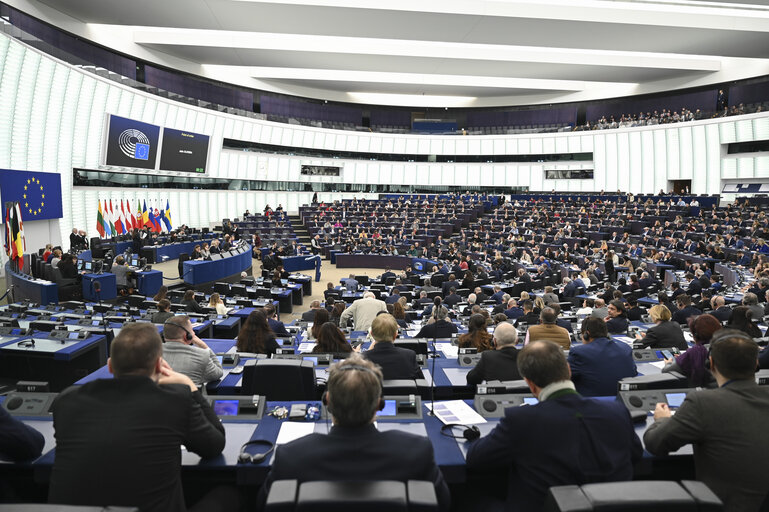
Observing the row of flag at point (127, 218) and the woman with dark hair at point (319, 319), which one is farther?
the row of flag at point (127, 218)

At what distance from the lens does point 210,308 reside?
864 centimetres

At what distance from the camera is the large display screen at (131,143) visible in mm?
19656

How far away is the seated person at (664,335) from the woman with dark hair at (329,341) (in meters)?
3.29

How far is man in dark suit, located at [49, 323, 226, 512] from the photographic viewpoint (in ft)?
6.31

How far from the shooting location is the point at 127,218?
21250mm

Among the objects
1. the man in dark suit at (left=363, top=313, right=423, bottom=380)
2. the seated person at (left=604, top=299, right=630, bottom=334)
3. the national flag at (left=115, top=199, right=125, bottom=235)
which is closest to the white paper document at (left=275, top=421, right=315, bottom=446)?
the man in dark suit at (left=363, top=313, right=423, bottom=380)

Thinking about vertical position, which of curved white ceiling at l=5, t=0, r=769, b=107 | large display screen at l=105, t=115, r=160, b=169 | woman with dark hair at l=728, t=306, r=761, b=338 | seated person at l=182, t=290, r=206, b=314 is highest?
curved white ceiling at l=5, t=0, r=769, b=107

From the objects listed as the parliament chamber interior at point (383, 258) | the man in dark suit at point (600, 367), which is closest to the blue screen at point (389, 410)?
the parliament chamber interior at point (383, 258)

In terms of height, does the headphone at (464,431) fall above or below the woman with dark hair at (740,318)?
below

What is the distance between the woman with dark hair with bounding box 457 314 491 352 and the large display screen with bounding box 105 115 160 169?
19.2 m

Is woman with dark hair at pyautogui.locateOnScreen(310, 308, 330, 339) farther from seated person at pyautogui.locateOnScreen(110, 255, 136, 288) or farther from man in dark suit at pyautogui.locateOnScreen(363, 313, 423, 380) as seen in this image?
seated person at pyautogui.locateOnScreen(110, 255, 136, 288)

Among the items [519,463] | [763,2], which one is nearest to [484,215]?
[763,2]

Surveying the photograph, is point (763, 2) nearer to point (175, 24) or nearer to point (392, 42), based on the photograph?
point (392, 42)

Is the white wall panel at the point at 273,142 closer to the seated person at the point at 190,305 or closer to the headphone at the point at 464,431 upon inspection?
the seated person at the point at 190,305
